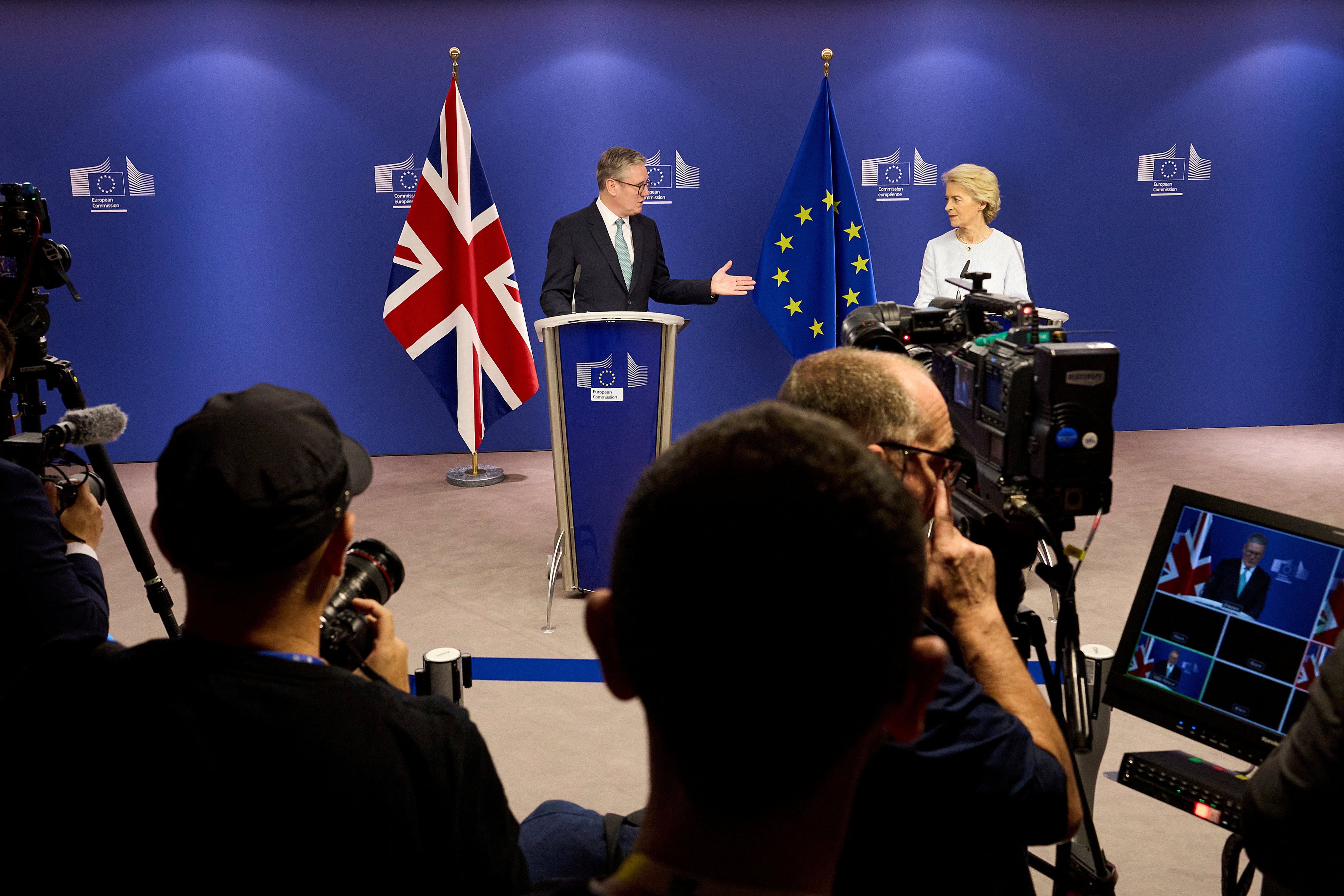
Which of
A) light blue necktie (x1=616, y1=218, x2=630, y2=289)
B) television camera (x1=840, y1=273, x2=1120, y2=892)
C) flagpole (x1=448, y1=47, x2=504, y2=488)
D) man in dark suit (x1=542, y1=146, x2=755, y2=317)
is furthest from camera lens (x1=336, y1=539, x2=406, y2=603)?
flagpole (x1=448, y1=47, x2=504, y2=488)

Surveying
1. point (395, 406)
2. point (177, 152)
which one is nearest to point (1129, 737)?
point (395, 406)

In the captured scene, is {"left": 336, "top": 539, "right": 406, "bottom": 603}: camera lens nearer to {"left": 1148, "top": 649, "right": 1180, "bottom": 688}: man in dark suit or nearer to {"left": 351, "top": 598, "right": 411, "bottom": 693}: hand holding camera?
{"left": 351, "top": 598, "right": 411, "bottom": 693}: hand holding camera

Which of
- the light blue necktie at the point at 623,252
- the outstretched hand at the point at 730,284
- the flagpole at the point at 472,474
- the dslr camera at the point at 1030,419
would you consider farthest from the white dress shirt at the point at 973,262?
the dslr camera at the point at 1030,419

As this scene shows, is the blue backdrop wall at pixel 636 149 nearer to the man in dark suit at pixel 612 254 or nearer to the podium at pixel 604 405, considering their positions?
the man in dark suit at pixel 612 254

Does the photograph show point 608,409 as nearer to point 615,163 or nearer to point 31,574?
point 615,163

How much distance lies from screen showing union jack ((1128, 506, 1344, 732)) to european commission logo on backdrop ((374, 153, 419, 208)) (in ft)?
17.7

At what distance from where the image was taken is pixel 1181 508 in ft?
5.46

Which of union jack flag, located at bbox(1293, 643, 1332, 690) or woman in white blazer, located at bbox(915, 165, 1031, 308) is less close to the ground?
woman in white blazer, located at bbox(915, 165, 1031, 308)

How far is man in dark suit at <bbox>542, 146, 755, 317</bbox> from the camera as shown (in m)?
4.97

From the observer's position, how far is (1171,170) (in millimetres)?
6547

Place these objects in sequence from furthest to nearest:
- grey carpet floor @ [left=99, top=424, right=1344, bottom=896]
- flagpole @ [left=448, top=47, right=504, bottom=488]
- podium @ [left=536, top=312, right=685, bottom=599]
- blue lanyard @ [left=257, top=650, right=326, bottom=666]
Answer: flagpole @ [left=448, top=47, right=504, bottom=488]
podium @ [left=536, top=312, right=685, bottom=599]
grey carpet floor @ [left=99, top=424, right=1344, bottom=896]
blue lanyard @ [left=257, top=650, right=326, bottom=666]

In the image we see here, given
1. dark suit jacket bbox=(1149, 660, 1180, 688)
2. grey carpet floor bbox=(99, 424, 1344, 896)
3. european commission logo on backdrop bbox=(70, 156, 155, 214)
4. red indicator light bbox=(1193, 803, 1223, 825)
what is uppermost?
european commission logo on backdrop bbox=(70, 156, 155, 214)

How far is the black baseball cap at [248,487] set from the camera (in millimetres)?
1120

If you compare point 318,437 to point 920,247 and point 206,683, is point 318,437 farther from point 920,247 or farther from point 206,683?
→ point 920,247
